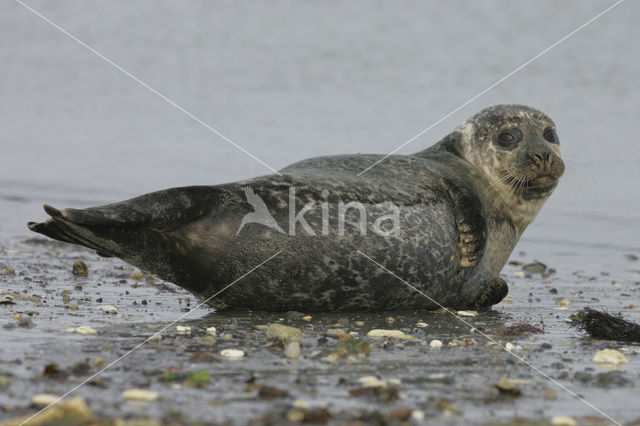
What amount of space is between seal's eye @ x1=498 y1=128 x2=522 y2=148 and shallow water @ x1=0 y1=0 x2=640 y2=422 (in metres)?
0.50

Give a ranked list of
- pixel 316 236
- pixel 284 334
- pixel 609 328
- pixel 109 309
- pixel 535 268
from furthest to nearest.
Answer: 1. pixel 535 268
2. pixel 109 309
3. pixel 316 236
4. pixel 609 328
5. pixel 284 334

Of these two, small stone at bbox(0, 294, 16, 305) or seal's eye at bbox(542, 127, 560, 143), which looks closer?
small stone at bbox(0, 294, 16, 305)

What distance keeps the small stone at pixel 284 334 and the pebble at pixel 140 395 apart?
1.24 meters

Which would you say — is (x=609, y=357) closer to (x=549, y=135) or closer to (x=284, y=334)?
(x=284, y=334)

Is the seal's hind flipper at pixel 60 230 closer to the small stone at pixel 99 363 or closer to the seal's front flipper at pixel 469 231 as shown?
the small stone at pixel 99 363

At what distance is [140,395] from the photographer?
3303mm

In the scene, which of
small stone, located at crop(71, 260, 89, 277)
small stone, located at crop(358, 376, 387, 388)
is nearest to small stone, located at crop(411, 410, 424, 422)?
small stone, located at crop(358, 376, 387, 388)

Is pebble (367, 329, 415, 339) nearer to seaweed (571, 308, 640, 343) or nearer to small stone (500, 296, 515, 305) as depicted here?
seaweed (571, 308, 640, 343)

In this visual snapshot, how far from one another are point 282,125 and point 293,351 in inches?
428

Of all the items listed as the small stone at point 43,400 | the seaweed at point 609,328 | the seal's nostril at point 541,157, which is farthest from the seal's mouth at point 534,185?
the small stone at point 43,400

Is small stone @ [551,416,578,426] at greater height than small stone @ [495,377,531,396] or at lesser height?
lesser

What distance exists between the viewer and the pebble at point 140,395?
3.29 m

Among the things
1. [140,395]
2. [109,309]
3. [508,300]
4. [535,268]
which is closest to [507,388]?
[140,395]

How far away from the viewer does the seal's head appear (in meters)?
6.65
